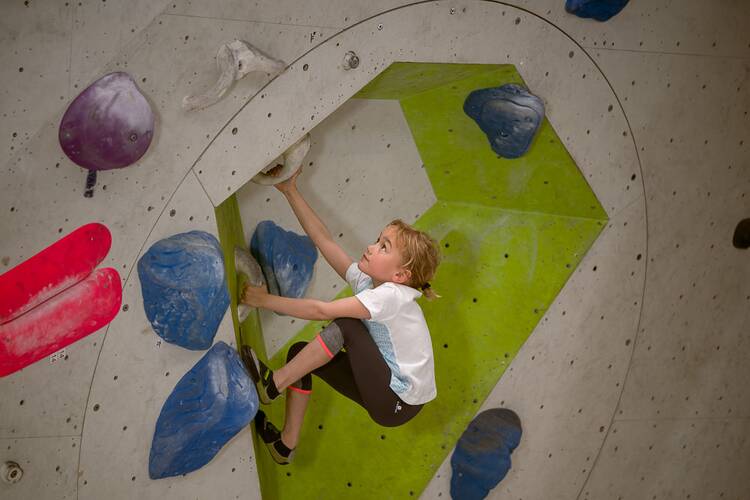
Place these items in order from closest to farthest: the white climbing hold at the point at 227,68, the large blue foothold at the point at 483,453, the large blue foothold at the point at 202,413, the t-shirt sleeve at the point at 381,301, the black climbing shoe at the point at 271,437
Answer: the white climbing hold at the point at 227,68 < the large blue foothold at the point at 202,413 < the t-shirt sleeve at the point at 381,301 < the black climbing shoe at the point at 271,437 < the large blue foothold at the point at 483,453

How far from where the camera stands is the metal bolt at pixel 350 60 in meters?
2.07

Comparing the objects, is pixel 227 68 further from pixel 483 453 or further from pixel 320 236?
pixel 483 453

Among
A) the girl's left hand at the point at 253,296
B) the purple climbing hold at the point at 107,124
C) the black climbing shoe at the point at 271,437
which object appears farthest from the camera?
the black climbing shoe at the point at 271,437

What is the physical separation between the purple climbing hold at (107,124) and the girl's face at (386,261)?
66 centimetres

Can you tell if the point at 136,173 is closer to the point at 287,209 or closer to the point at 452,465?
the point at 287,209

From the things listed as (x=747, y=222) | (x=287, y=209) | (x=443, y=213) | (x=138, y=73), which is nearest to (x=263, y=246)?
(x=287, y=209)

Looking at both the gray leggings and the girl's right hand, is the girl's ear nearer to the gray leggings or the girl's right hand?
the gray leggings

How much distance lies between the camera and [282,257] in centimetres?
263

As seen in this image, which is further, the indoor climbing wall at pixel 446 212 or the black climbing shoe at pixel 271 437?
the black climbing shoe at pixel 271 437

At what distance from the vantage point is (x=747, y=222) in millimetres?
3217

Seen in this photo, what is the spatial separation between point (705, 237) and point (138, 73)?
2162 millimetres

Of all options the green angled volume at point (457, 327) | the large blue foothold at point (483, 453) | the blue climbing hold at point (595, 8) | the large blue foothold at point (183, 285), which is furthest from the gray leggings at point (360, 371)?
the blue climbing hold at point (595, 8)

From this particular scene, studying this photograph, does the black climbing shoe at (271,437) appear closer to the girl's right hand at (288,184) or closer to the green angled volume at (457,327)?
the green angled volume at (457,327)

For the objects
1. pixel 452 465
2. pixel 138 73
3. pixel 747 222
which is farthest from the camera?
pixel 747 222
